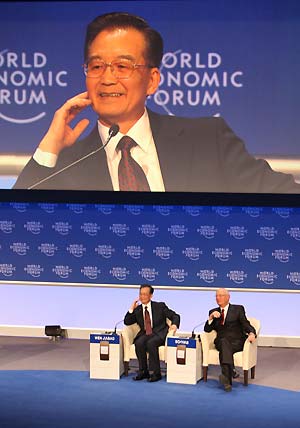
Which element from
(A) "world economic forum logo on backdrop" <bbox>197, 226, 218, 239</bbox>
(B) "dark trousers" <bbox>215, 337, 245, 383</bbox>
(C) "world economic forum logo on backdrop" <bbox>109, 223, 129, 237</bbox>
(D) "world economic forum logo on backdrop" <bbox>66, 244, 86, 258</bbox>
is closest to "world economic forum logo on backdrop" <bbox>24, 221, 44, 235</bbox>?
(D) "world economic forum logo on backdrop" <bbox>66, 244, 86, 258</bbox>

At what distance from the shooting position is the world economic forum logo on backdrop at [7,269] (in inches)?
500

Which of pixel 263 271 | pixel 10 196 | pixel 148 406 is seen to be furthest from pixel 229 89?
pixel 148 406

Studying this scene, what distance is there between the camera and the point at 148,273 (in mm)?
12383

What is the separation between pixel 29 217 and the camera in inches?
496

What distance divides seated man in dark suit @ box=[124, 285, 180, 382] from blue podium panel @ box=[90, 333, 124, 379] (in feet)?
0.68

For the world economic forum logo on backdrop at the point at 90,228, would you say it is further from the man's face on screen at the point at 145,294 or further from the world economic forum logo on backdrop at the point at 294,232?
the world economic forum logo on backdrop at the point at 294,232

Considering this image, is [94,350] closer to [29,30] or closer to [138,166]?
[138,166]

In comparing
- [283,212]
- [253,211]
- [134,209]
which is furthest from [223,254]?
[134,209]

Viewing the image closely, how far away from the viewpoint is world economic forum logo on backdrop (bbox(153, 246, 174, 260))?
40.3 ft

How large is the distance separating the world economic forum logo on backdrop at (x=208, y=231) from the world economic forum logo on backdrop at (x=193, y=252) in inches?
7.6

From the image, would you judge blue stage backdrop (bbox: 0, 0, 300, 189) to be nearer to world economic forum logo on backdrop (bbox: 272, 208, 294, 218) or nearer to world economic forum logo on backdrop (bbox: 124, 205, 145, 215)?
world economic forum logo on backdrop (bbox: 272, 208, 294, 218)

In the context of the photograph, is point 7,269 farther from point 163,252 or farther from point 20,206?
point 163,252

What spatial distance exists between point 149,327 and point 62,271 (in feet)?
7.18

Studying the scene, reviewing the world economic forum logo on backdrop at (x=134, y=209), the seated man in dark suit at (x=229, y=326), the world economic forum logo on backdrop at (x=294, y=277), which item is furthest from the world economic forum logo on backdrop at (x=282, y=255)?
the world economic forum logo on backdrop at (x=134, y=209)
